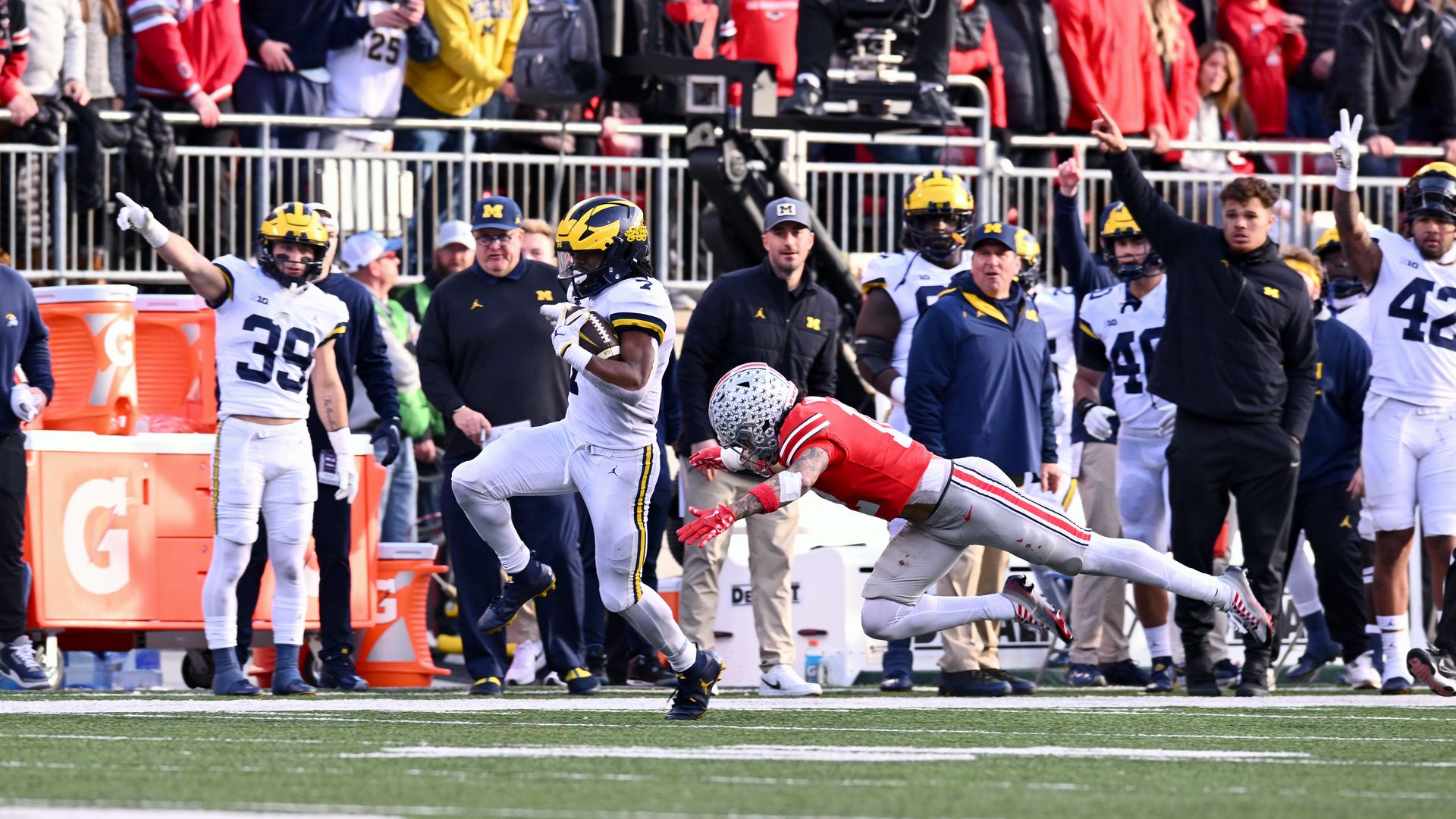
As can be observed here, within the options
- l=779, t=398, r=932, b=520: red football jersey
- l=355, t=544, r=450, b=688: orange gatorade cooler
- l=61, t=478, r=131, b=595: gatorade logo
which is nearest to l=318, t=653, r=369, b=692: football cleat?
l=355, t=544, r=450, b=688: orange gatorade cooler

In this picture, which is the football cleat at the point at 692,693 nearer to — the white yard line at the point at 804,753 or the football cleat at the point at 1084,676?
the white yard line at the point at 804,753

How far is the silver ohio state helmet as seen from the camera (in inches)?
310

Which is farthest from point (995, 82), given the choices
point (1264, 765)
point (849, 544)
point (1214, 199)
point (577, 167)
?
point (1264, 765)

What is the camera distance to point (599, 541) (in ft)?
26.6

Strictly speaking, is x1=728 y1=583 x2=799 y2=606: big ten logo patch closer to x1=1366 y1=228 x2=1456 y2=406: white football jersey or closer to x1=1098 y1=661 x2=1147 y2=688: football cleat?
x1=1098 y1=661 x2=1147 y2=688: football cleat

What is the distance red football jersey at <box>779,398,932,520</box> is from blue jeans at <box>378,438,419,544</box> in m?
3.99

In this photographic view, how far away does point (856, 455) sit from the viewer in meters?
7.91

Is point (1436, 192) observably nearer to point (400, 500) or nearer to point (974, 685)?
point (974, 685)

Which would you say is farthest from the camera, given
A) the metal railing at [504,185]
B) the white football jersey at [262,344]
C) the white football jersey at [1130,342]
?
the metal railing at [504,185]

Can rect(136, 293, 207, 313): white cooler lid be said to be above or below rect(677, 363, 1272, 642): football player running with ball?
above

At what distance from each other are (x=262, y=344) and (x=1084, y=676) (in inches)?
157

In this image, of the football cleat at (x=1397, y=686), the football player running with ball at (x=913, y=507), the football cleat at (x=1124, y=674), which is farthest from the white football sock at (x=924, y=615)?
the football cleat at (x=1124, y=674)

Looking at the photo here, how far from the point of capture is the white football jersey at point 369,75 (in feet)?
42.0

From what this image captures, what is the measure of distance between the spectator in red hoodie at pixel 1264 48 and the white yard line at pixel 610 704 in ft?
22.9
